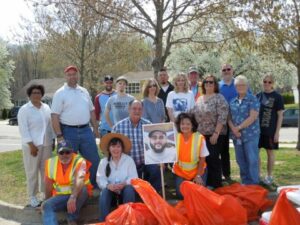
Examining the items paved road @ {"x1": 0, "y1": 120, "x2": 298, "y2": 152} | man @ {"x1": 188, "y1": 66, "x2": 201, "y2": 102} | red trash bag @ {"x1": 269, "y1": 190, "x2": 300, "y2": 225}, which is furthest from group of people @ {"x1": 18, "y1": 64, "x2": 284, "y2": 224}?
paved road @ {"x1": 0, "y1": 120, "x2": 298, "y2": 152}

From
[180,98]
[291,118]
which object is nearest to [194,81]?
[180,98]

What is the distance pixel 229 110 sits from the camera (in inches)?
269

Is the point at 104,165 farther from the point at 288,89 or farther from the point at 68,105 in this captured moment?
the point at 288,89

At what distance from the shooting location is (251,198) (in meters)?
6.00

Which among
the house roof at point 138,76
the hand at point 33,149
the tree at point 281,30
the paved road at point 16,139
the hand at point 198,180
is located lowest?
the paved road at point 16,139

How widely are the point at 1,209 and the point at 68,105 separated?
78.4 inches

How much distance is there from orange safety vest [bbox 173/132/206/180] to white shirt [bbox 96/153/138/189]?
0.73 meters

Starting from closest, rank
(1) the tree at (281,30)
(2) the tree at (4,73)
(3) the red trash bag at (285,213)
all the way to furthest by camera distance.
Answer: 1. (3) the red trash bag at (285,213)
2. (1) the tree at (281,30)
3. (2) the tree at (4,73)

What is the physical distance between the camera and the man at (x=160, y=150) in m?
5.90

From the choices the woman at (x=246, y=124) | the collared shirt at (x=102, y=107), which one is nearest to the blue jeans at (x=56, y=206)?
the collared shirt at (x=102, y=107)

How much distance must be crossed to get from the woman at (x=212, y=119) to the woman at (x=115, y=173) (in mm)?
1288

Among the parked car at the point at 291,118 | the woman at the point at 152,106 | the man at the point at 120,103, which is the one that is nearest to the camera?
the woman at the point at 152,106

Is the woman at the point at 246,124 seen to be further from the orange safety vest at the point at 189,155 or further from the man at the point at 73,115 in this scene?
the man at the point at 73,115

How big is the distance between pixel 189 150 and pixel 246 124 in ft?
3.39
